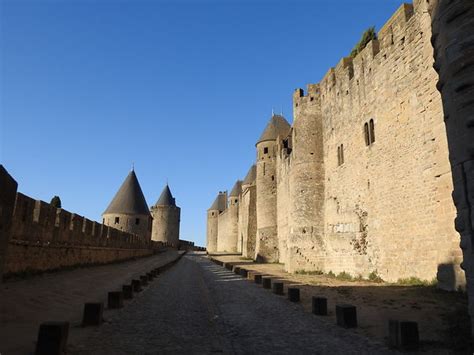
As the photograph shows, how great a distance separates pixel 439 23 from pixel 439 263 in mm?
6572

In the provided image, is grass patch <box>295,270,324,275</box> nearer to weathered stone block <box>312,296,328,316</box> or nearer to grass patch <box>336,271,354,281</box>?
grass patch <box>336,271,354,281</box>

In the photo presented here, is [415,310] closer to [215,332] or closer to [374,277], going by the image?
[215,332]

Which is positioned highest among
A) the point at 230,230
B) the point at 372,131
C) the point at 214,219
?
the point at 214,219

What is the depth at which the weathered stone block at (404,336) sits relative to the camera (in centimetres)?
414

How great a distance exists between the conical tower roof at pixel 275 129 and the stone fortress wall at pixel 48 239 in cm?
1623

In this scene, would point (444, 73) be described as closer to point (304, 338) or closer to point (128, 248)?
point (304, 338)

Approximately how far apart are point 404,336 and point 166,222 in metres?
56.6

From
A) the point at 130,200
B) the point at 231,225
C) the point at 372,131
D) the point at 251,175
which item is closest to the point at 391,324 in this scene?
the point at 372,131

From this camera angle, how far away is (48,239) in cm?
1027

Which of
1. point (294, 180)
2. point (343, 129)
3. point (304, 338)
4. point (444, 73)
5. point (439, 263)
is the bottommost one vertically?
point (304, 338)

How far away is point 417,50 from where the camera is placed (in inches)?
408

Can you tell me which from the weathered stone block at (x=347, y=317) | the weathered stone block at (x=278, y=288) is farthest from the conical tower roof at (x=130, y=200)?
the weathered stone block at (x=347, y=317)

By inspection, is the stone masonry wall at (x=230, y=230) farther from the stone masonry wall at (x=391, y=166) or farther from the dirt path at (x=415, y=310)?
the dirt path at (x=415, y=310)

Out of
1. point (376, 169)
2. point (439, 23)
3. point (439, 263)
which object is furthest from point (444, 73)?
point (376, 169)
